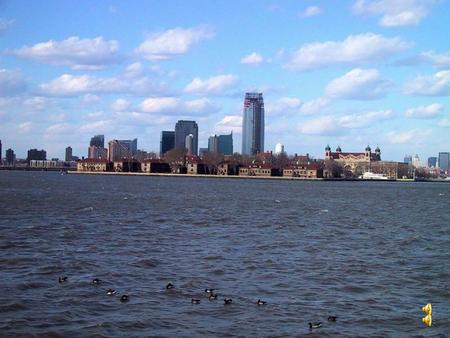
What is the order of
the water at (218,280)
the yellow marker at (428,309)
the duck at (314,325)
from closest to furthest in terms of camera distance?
the duck at (314,325) < the water at (218,280) < the yellow marker at (428,309)

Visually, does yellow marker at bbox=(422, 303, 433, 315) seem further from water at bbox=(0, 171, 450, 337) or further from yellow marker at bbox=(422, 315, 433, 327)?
water at bbox=(0, 171, 450, 337)

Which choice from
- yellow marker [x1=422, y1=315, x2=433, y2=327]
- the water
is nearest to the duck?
the water

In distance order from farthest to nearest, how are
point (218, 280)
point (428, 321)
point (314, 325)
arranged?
1. point (218, 280)
2. point (428, 321)
3. point (314, 325)

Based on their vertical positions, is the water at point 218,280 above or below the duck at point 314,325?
above

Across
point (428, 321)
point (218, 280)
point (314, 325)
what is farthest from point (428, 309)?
point (218, 280)

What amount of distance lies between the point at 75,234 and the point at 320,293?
18.8m

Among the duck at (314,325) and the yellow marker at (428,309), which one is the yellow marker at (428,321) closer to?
the yellow marker at (428,309)

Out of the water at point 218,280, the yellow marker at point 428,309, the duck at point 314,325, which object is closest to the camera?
the duck at point 314,325

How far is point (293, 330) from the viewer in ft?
54.1

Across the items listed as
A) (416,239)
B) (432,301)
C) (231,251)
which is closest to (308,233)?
(416,239)

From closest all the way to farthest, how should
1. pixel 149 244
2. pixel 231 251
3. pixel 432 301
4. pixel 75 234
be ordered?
pixel 432 301 → pixel 231 251 → pixel 149 244 → pixel 75 234

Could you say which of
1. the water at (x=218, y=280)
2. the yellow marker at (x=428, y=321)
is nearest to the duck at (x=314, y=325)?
the water at (x=218, y=280)

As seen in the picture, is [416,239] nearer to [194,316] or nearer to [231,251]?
[231,251]

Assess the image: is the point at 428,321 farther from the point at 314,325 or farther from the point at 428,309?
the point at 314,325
